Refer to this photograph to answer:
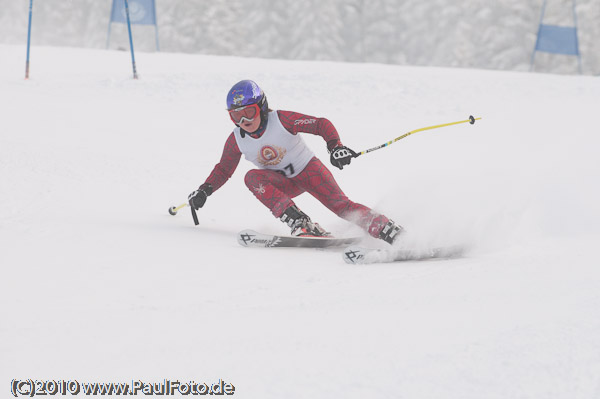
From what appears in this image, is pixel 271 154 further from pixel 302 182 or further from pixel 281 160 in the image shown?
pixel 302 182

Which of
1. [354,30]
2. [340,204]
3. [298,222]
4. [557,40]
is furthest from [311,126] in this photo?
[354,30]

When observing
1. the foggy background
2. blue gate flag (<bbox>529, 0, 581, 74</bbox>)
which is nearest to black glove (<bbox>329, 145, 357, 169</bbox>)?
blue gate flag (<bbox>529, 0, 581, 74</bbox>)

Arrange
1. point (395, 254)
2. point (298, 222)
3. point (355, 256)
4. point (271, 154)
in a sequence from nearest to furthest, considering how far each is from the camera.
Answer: point (355, 256), point (395, 254), point (298, 222), point (271, 154)

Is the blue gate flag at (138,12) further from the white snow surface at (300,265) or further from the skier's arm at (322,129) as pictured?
the skier's arm at (322,129)

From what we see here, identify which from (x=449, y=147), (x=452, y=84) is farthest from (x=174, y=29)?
(x=449, y=147)

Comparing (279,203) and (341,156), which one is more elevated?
(341,156)

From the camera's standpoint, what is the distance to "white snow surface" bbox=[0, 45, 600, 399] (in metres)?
1.93

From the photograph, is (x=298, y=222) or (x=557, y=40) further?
(x=557, y=40)

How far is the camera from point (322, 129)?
14.5ft

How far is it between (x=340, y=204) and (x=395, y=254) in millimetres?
913

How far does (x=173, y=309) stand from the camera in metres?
2.56

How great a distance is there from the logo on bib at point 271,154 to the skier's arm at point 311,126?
0.55 ft

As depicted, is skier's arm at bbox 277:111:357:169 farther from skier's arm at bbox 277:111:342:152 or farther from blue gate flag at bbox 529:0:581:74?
blue gate flag at bbox 529:0:581:74

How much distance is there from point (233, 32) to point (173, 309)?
97.0 ft
